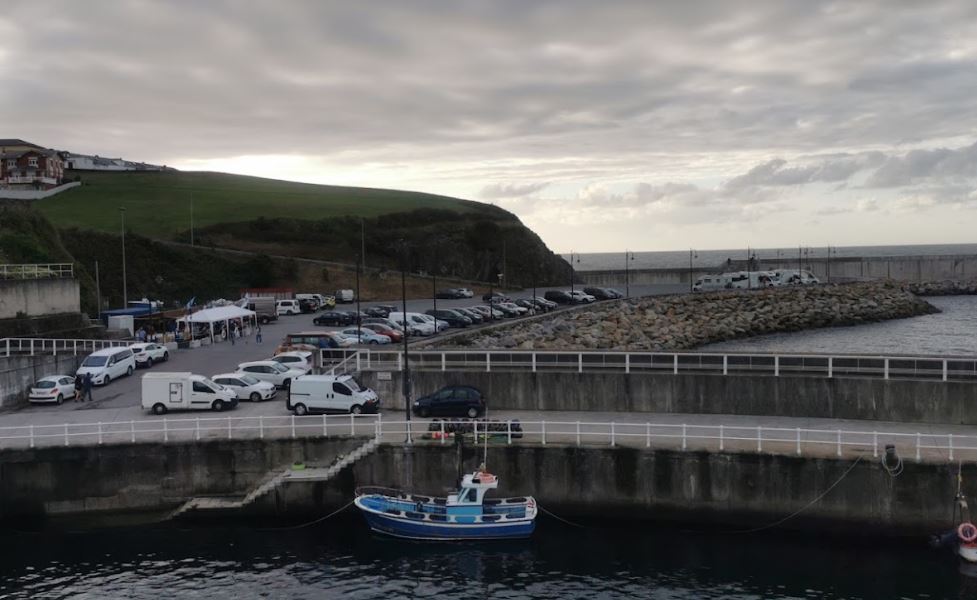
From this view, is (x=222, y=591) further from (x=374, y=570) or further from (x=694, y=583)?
(x=694, y=583)

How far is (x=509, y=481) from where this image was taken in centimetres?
2800

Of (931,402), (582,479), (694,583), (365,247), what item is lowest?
(694,583)

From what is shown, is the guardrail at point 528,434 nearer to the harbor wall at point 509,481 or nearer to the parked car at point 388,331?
the harbor wall at point 509,481

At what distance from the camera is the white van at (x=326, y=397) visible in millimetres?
31562

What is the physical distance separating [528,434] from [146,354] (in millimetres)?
23800

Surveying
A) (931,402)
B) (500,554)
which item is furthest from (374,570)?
(931,402)

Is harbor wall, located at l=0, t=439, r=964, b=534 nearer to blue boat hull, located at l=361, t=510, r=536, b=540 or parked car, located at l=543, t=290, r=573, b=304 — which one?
blue boat hull, located at l=361, t=510, r=536, b=540

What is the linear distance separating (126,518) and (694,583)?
62.4ft

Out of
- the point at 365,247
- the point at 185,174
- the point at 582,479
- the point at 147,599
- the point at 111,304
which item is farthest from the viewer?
the point at 185,174

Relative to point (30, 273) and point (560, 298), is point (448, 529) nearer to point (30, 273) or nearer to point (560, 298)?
point (30, 273)

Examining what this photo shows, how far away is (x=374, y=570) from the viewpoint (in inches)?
979

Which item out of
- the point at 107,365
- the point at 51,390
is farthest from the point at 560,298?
the point at 51,390

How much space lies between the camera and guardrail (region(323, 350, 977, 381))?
102 feet

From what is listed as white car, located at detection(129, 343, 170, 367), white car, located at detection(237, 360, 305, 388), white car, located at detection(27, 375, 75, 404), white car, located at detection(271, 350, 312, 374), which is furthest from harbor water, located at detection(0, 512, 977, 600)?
white car, located at detection(129, 343, 170, 367)
